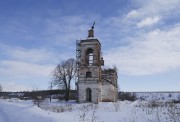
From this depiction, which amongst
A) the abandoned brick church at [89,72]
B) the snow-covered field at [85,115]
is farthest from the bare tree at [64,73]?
the snow-covered field at [85,115]

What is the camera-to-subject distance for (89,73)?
39.4 meters

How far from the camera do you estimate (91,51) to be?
133 ft

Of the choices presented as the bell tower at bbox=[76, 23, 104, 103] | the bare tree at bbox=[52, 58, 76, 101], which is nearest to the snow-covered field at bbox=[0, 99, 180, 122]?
the bell tower at bbox=[76, 23, 104, 103]

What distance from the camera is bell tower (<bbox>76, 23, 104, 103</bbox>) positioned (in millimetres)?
38969

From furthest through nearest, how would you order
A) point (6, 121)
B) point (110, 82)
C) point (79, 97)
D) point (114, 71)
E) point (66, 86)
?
point (66, 86)
point (114, 71)
point (110, 82)
point (79, 97)
point (6, 121)

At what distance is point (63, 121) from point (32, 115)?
1.83 meters

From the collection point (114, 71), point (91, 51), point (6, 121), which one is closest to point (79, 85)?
point (91, 51)

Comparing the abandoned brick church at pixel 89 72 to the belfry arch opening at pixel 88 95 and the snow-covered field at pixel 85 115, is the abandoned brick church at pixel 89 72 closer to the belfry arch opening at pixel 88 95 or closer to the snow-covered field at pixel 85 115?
the belfry arch opening at pixel 88 95

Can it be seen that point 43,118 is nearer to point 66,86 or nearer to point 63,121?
point 63,121

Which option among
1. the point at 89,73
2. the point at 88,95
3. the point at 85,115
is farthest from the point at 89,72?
the point at 85,115

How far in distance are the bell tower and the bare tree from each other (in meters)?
10.7

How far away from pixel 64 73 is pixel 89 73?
1218 cm

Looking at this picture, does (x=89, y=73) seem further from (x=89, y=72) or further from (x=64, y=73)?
(x=64, y=73)

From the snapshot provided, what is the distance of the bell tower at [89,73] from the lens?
39.0 m
